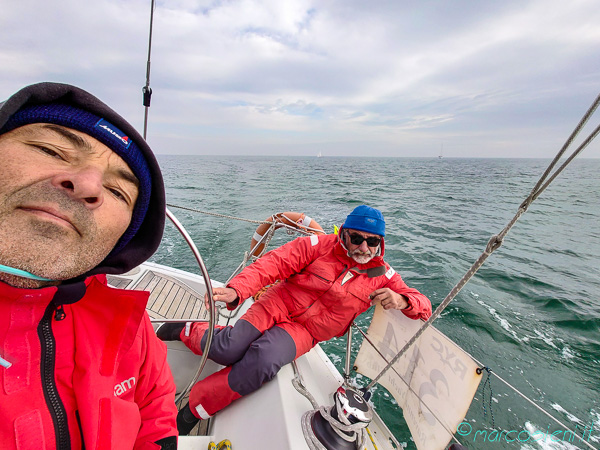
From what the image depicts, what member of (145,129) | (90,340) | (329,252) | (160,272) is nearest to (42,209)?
(90,340)

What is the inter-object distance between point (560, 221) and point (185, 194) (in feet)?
44.6

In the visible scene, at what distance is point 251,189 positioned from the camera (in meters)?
13.6

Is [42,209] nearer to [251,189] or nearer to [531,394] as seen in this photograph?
[531,394]

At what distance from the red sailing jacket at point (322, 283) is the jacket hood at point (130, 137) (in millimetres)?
1084

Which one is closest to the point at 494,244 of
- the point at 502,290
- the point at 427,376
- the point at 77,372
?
the point at 427,376

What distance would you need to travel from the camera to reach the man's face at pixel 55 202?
56 cm

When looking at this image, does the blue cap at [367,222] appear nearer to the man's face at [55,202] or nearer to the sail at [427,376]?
the sail at [427,376]

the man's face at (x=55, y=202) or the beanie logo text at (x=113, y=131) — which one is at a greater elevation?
the beanie logo text at (x=113, y=131)

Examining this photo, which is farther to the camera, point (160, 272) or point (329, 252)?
point (160, 272)

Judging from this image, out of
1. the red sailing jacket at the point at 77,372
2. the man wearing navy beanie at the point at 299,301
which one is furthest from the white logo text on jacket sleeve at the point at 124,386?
the man wearing navy beanie at the point at 299,301

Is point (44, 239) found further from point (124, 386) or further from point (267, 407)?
point (267, 407)

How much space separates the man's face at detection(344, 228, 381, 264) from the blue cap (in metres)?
→ 0.03

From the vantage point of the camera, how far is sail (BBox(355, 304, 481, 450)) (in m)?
1.42

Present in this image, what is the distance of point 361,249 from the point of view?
204 centimetres
